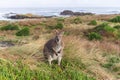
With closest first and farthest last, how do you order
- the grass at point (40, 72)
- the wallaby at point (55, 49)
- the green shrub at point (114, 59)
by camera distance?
the grass at point (40, 72) < the wallaby at point (55, 49) < the green shrub at point (114, 59)

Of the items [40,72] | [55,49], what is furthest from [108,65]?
[40,72]

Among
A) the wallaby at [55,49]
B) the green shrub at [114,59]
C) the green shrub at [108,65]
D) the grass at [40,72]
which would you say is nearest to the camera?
the grass at [40,72]

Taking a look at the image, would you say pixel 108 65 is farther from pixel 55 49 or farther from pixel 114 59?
pixel 55 49

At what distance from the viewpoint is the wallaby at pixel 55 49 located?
13078 mm

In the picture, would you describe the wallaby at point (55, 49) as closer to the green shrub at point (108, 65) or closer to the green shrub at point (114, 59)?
the green shrub at point (108, 65)

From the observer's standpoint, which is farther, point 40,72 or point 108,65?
point 108,65

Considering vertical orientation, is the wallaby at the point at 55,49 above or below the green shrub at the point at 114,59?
above

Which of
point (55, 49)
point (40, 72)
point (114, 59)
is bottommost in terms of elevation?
point (114, 59)

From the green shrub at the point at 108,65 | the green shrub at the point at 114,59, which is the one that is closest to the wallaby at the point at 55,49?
the green shrub at the point at 108,65

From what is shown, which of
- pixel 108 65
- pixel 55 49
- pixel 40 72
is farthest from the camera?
pixel 108 65

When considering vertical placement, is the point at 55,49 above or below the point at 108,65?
above

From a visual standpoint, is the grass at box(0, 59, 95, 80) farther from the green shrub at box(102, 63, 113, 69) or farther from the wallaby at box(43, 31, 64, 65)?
the green shrub at box(102, 63, 113, 69)

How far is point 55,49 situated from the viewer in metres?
13.1

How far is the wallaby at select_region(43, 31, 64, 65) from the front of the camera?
42.9ft
